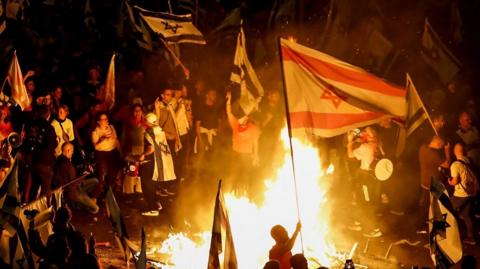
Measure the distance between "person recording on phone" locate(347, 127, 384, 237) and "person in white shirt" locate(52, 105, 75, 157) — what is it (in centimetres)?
537

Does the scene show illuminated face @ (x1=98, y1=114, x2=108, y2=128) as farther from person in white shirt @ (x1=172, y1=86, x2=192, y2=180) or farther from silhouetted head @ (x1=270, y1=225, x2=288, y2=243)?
silhouetted head @ (x1=270, y1=225, x2=288, y2=243)

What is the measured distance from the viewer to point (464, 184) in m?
11.0

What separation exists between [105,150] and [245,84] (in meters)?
3.32

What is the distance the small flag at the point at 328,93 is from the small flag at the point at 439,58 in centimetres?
690

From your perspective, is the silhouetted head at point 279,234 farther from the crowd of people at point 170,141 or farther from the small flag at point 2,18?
the small flag at point 2,18

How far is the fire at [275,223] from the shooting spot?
922 centimetres

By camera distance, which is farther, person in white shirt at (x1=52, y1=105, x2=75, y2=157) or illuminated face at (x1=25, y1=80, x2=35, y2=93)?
illuminated face at (x1=25, y1=80, x2=35, y2=93)

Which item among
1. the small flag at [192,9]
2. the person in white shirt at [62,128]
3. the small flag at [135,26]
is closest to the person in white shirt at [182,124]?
the small flag at [135,26]

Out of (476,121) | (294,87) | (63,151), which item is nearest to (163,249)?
(63,151)

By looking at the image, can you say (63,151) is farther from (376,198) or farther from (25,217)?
(376,198)

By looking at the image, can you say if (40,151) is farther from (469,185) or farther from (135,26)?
(469,185)

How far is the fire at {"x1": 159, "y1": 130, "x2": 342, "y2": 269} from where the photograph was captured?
9.22m

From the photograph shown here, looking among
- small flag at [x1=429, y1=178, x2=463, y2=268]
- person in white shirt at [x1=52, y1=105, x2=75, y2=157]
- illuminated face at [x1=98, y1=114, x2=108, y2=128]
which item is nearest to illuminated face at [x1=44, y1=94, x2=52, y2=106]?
person in white shirt at [x1=52, y1=105, x2=75, y2=157]

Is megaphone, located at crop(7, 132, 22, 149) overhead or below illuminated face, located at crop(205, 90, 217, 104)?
below
